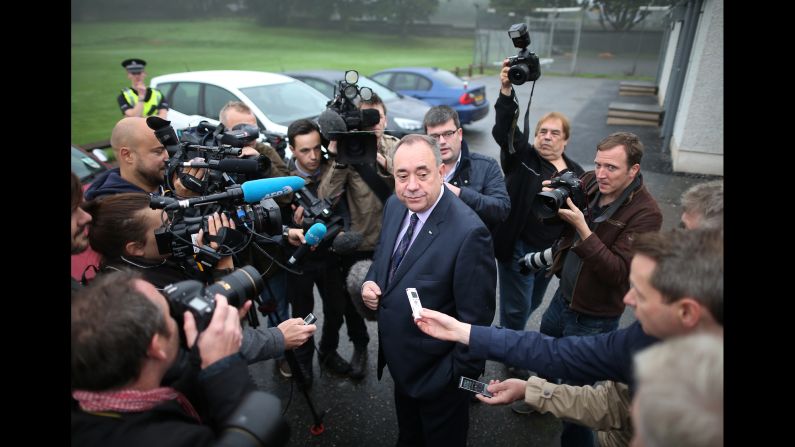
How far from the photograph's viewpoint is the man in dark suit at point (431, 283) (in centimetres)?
204

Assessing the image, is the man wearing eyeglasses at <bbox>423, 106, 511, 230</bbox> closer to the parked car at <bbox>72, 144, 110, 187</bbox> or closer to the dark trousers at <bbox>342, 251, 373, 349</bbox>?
the dark trousers at <bbox>342, 251, 373, 349</bbox>

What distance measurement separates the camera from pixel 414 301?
1.92m

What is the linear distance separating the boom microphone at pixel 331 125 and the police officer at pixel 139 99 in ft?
15.5

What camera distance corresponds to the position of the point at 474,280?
6.66ft

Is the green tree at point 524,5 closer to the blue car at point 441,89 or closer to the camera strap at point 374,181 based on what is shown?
the blue car at point 441,89

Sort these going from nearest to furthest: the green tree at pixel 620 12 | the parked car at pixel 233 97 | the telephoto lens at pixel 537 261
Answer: the telephoto lens at pixel 537 261, the parked car at pixel 233 97, the green tree at pixel 620 12

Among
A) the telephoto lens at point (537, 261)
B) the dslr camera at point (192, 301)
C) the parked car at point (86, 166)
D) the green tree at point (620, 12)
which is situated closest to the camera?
the dslr camera at point (192, 301)

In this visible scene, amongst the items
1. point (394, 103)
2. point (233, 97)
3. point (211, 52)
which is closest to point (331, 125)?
point (233, 97)

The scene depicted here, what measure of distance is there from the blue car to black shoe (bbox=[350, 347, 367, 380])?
8235 mm

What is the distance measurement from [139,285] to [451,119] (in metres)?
2.26

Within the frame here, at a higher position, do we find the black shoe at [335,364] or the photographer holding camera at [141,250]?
the photographer holding camera at [141,250]

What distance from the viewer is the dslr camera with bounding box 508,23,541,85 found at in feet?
9.58

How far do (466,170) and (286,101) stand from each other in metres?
5.34

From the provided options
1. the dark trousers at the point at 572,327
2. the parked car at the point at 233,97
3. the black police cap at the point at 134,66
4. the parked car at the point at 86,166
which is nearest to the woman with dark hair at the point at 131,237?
the dark trousers at the point at 572,327
